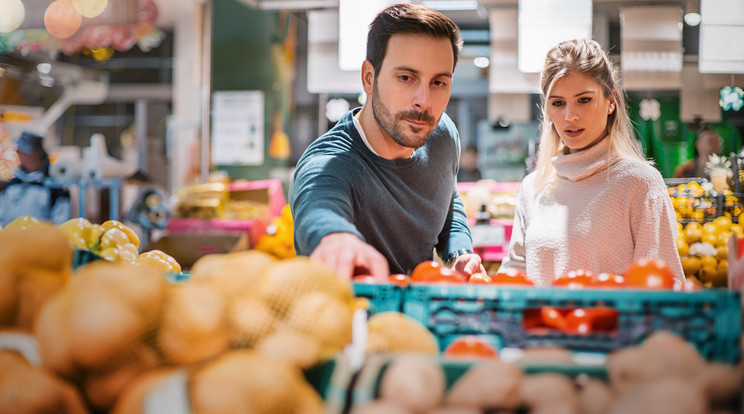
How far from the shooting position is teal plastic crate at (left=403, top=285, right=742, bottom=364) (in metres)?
0.99

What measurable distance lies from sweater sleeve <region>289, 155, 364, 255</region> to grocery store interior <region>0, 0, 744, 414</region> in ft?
0.64

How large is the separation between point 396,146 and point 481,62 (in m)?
7.76

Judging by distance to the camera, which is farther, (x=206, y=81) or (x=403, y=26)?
(x=206, y=81)

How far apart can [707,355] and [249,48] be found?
8.20 meters

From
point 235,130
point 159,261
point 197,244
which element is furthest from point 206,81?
point 159,261

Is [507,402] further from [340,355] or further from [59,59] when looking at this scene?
[59,59]

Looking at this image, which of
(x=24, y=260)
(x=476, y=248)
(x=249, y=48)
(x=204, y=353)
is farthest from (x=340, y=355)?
(x=249, y=48)

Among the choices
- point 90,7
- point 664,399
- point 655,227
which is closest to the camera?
point 664,399

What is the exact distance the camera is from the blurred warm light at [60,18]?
535cm

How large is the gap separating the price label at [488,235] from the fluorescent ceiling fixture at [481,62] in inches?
209

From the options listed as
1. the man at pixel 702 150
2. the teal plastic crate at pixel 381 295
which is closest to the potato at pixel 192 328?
the teal plastic crate at pixel 381 295

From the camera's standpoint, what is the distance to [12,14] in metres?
5.39

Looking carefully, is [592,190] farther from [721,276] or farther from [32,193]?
[32,193]

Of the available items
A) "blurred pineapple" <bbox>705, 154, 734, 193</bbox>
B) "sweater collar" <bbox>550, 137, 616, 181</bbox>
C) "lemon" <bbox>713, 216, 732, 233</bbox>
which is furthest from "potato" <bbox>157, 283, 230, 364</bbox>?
"blurred pineapple" <bbox>705, 154, 734, 193</bbox>
